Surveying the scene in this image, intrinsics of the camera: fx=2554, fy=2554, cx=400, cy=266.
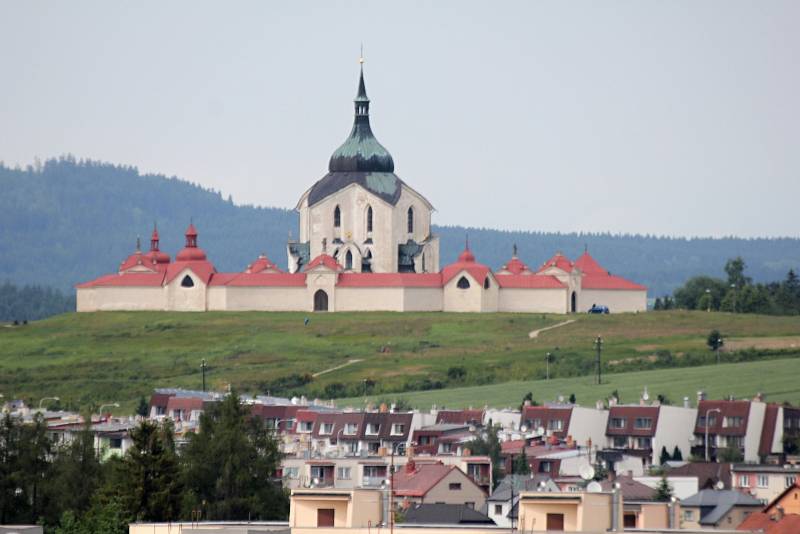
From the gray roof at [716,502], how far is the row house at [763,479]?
4.03 metres

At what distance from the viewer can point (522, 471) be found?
237 ft

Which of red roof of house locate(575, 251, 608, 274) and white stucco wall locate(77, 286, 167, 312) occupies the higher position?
red roof of house locate(575, 251, 608, 274)

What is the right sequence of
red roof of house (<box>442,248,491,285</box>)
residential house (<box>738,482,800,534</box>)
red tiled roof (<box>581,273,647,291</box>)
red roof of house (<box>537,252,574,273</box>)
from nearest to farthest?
residential house (<box>738,482,800,534</box>) → red roof of house (<box>442,248,491,285</box>) → red roof of house (<box>537,252,574,273</box>) → red tiled roof (<box>581,273,647,291</box>)

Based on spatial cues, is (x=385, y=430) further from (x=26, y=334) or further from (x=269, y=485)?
(x=26, y=334)

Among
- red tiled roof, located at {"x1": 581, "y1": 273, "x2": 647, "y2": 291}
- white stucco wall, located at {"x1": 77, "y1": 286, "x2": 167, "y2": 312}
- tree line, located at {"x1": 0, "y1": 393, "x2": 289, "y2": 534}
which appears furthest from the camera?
white stucco wall, located at {"x1": 77, "y1": 286, "x2": 167, "y2": 312}

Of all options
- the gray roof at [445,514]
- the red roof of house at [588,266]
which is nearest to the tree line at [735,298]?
the red roof of house at [588,266]

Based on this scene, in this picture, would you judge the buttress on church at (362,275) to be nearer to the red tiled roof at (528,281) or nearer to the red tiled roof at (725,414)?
the red tiled roof at (528,281)

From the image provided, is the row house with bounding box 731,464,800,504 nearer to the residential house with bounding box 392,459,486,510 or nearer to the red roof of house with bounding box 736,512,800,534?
the residential house with bounding box 392,459,486,510

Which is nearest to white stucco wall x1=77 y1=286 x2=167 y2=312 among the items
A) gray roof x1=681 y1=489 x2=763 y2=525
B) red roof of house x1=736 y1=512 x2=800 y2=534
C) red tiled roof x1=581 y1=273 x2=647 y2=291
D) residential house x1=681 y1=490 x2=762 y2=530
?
red tiled roof x1=581 y1=273 x2=647 y2=291

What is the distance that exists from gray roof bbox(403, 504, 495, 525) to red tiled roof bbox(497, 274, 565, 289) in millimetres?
84349

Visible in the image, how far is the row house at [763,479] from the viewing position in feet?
206

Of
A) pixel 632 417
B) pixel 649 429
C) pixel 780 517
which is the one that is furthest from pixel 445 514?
pixel 632 417

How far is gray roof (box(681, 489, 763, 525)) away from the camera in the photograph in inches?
2156

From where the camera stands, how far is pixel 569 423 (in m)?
84.1
